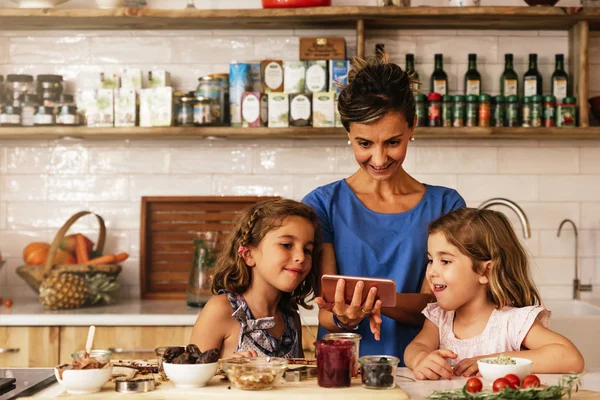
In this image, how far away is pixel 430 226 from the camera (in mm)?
2490

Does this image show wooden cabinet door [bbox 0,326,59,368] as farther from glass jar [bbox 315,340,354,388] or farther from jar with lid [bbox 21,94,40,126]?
glass jar [bbox 315,340,354,388]

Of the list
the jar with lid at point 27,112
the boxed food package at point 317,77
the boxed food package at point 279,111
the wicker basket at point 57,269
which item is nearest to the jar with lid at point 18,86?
the jar with lid at point 27,112

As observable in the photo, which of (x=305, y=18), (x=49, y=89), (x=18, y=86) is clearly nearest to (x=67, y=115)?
(x=49, y=89)

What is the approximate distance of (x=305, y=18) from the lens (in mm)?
3941

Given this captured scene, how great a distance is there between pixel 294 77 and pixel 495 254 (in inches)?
71.5

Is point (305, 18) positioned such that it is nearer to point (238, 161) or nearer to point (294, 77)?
point (294, 77)

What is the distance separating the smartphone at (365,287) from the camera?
6.96 feet

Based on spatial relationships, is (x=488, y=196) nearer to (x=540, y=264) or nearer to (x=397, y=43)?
(x=540, y=264)

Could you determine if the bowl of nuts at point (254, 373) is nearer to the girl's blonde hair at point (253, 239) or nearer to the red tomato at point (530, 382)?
the red tomato at point (530, 382)

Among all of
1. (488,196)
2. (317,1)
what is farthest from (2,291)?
(488,196)

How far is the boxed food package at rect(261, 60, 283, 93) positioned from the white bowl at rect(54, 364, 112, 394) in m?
2.36

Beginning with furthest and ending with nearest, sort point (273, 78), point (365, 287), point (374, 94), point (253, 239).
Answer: point (273, 78) < point (253, 239) < point (374, 94) < point (365, 287)

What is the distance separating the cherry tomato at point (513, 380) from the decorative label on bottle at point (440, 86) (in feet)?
7.94

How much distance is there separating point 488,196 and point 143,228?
169 centimetres
